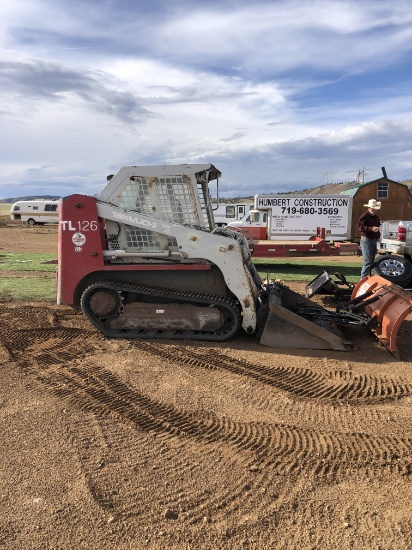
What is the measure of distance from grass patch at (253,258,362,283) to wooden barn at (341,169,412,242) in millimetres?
8288

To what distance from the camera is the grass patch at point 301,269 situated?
41.1ft

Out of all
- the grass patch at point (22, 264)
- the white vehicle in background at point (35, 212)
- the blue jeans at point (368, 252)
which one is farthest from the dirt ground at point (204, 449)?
the white vehicle in background at point (35, 212)

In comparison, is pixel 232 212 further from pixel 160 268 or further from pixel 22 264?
pixel 160 268

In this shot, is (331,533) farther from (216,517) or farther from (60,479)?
(60,479)

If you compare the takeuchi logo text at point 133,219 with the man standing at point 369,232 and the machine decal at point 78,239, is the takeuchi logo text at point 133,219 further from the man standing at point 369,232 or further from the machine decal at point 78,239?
the man standing at point 369,232

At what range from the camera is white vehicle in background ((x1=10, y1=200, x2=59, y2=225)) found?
3997 centimetres

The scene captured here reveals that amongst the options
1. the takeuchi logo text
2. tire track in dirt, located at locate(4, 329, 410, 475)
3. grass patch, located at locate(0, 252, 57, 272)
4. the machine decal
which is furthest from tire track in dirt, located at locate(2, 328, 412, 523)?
grass patch, located at locate(0, 252, 57, 272)

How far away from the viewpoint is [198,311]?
6262mm

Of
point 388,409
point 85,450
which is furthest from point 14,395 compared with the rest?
point 388,409

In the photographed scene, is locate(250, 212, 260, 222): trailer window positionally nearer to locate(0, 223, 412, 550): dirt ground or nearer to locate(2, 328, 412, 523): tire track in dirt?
locate(0, 223, 412, 550): dirt ground

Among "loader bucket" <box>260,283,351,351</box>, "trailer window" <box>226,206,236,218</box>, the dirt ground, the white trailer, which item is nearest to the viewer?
the dirt ground

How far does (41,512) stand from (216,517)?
1068mm

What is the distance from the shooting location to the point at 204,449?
3.59 meters

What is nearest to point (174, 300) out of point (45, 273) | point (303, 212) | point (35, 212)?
point (45, 273)
